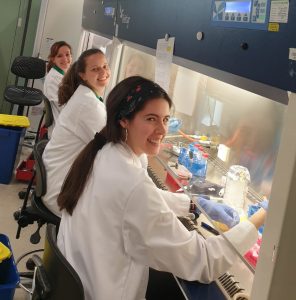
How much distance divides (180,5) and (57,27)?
3.71 metres

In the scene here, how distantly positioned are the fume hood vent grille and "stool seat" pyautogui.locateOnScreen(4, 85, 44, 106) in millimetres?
3462

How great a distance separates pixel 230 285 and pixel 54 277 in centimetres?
55

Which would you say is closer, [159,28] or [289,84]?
[289,84]

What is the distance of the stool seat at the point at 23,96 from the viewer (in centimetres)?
441

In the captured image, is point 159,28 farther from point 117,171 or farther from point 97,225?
point 97,225

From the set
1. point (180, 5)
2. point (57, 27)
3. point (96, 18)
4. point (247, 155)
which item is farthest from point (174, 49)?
point (57, 27)

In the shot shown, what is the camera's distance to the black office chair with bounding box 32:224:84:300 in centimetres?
123

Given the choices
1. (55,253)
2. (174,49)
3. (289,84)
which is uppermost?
(174,49)

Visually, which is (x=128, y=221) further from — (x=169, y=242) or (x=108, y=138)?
(x=108, y=138)

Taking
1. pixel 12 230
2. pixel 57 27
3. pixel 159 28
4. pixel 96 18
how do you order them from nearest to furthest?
pixel 159 28
pixel 12 230
pixel 96 18
pixel 57 27

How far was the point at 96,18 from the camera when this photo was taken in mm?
3602

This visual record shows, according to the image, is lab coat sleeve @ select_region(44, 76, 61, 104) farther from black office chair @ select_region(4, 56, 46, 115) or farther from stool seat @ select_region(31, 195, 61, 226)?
stool seat @ select_region(31, 195, 61, 226)

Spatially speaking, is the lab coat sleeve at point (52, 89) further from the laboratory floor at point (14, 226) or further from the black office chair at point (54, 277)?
the black office chair at point (54, 277)

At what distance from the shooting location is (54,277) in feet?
4.34
